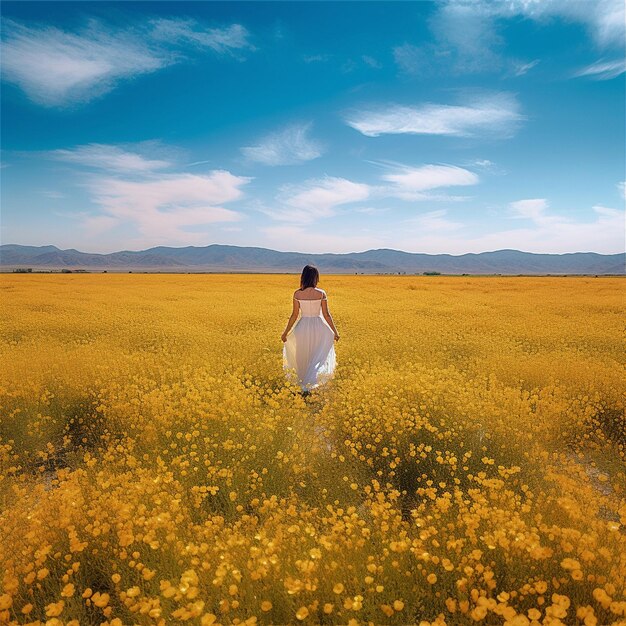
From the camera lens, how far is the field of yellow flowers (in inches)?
105

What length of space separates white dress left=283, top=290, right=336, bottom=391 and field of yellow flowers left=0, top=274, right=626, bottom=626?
453 mm

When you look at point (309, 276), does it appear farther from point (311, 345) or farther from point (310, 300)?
point (311, 345)

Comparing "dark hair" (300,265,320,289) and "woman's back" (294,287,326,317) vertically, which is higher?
"dark hair" (300,265,320,289)

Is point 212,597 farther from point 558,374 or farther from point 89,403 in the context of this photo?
point 558,374

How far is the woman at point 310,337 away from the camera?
8383mm

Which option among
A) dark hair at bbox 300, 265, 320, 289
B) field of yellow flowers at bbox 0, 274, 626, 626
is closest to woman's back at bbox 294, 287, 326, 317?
dark hair at bbox 300, 265, 320, 289

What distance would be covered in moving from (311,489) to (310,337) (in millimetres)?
4189

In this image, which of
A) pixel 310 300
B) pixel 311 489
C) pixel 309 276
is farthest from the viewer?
pixel 310 300

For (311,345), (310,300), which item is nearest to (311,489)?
(311,345)

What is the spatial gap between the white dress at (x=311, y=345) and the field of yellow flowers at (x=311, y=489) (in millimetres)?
453

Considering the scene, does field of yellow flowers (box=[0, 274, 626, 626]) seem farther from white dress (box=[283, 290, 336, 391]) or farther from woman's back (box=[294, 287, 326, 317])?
woman's back (box=[294, 287, 326, 317])

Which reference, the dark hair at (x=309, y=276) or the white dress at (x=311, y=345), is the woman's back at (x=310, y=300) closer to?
the white dress at (x=311, y=345)

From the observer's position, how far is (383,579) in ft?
8.98

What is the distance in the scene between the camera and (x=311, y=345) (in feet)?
27.7
